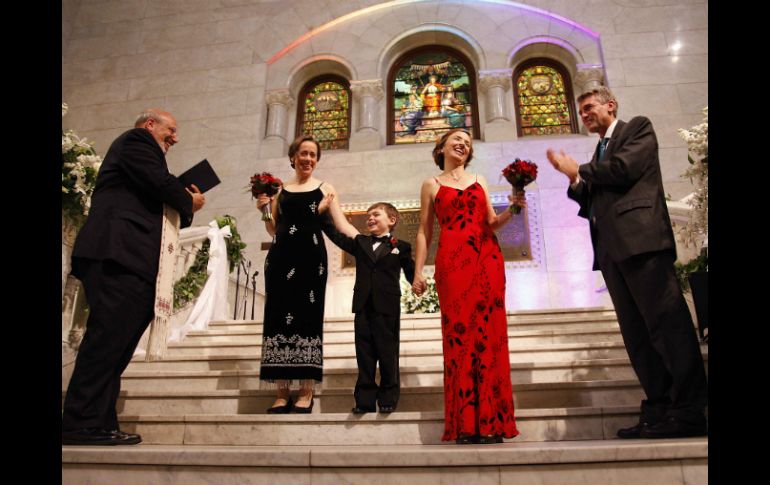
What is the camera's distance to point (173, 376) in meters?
4.39

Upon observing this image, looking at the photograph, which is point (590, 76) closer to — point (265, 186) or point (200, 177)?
point (265, 186)

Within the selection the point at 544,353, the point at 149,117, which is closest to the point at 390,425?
the point at 544,353

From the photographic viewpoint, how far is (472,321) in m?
3.10

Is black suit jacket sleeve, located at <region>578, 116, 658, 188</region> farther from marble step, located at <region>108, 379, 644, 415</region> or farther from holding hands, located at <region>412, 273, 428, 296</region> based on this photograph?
marble step, located at <region>108, 379, 644, 415</region>

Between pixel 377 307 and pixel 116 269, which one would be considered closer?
pixel 116 269

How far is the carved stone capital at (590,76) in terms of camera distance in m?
10.8

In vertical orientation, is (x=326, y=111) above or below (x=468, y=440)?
above

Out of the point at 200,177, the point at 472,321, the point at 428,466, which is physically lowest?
the point at 428,466

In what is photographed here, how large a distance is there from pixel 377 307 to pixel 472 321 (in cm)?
74

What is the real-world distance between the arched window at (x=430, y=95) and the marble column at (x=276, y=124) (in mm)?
2168

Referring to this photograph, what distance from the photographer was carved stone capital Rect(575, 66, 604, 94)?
1079 centimetres

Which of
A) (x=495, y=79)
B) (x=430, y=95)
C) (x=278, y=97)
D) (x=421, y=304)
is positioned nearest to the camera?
(x=421, y=304)

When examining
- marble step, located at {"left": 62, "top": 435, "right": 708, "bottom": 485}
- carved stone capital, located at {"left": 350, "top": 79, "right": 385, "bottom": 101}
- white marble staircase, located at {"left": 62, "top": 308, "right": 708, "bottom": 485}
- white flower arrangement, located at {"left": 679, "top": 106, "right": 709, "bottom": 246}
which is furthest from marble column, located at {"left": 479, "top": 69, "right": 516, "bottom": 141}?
marble step, located at {"left": 62, "top": 435, "right": 708, "bottom": 485}

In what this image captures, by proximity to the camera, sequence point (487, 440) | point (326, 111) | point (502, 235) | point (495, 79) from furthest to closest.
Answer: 1. point (326, 111)
2. point (495, 79)
3. point (502, 235)
4. point (487, 440)
